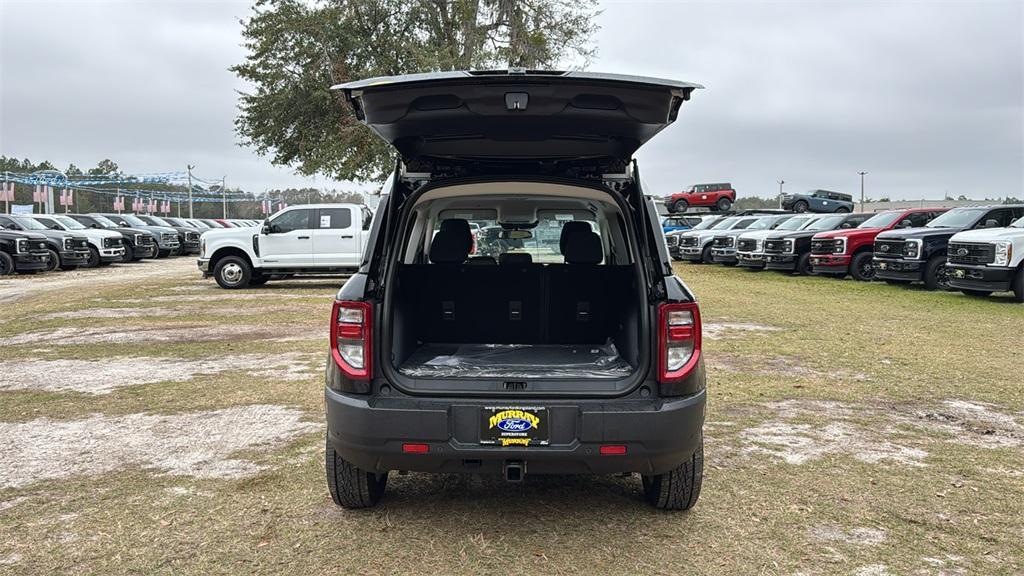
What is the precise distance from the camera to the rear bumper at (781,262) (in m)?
20.5

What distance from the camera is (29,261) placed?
2077cm

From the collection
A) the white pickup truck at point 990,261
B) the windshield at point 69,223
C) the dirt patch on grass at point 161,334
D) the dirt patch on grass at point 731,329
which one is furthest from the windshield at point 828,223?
the windshield at point 69,223

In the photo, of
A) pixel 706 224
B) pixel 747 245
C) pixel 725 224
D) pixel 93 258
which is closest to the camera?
pixel 747 245

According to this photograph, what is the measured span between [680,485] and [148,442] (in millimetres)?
Answer: 3459

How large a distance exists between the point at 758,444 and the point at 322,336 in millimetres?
6305

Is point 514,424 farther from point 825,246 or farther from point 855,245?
point 825,246

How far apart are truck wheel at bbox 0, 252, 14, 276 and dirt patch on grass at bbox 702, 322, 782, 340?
18181 millimetres

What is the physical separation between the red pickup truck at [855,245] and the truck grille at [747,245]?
2.56 m

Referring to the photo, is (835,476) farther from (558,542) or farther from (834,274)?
(834,274)

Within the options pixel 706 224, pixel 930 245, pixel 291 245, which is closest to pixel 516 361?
pixel 291 245

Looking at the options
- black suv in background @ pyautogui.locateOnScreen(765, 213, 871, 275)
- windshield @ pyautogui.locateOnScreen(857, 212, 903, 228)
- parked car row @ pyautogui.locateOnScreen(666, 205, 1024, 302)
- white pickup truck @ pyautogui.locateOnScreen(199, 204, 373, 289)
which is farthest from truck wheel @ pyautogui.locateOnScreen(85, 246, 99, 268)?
windshield @ pyautogui.locateOnScreen(857, 212, 903, 228)

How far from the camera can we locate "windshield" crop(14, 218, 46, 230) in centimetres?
2381

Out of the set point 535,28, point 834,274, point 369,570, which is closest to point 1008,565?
point 369,570

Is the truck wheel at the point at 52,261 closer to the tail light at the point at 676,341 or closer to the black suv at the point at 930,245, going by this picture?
the black suv at the point at 930,245
